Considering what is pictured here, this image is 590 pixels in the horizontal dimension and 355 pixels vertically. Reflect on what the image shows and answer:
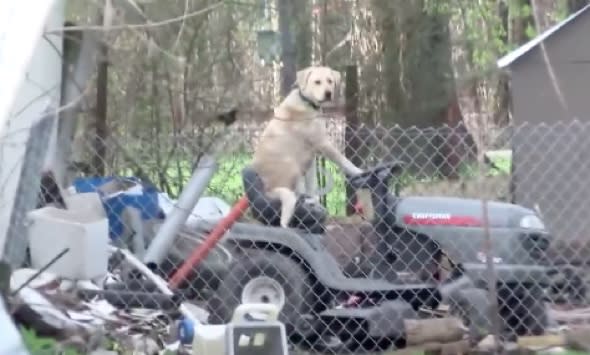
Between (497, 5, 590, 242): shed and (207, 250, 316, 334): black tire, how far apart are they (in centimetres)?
179

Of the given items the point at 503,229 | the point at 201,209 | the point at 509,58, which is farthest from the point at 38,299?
the point at 509,58

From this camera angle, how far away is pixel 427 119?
1319 cm

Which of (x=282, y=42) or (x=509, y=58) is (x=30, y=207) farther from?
(x=282, y=42)

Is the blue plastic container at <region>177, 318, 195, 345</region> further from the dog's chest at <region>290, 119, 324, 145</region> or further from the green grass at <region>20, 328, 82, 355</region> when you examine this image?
the dog's chest at <region>290, 119, 324, 145</region>

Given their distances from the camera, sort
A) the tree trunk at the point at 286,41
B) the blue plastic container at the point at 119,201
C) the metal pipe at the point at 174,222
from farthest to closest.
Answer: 1. the tree trunk at the point at 286,41
2. the blue plastic container at the point at 119,201
3. the metal pipe at the point at 174,222

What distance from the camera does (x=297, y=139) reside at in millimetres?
7883

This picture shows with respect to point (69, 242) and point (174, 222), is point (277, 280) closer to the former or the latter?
point (174, 222)

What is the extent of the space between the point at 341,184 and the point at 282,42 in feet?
10.8

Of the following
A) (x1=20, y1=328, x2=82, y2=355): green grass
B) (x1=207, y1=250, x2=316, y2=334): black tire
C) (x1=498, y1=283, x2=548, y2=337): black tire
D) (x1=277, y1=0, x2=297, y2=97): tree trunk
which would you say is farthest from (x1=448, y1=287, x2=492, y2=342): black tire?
(x1=277, y1=0, x2=297, y2=97): tree trunk

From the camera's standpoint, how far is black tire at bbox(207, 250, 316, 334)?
23.8ft

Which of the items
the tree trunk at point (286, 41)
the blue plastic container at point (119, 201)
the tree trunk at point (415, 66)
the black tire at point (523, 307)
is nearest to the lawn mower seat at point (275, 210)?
the blue plastic container at point (119, 201)

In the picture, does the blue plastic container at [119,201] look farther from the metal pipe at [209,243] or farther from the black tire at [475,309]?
the black tire at [475,309]

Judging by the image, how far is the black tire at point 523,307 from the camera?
282 inches

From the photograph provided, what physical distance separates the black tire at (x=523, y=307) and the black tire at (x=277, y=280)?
3.57 ft
